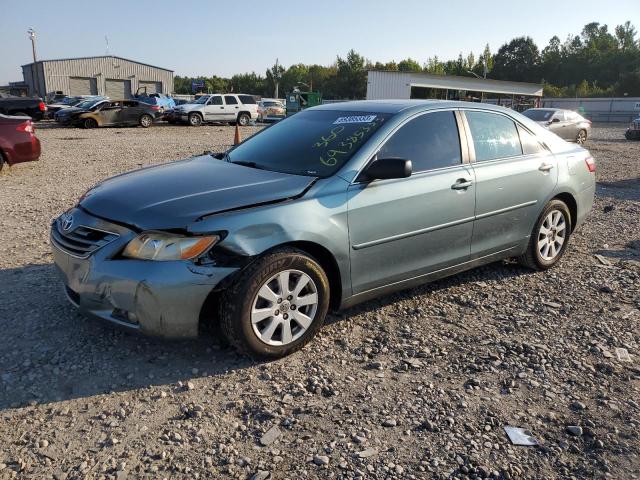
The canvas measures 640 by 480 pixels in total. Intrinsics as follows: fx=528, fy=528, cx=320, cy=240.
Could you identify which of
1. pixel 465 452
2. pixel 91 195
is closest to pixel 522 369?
pixel 465 452

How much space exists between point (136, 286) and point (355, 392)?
1.44 metres

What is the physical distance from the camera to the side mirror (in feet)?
11.9

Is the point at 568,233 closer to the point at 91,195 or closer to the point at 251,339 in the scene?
the point at 251,339

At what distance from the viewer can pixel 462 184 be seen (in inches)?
168

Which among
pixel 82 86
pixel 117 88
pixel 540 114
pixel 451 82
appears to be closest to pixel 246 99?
pixel 540 114

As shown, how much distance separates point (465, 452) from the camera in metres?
2.65

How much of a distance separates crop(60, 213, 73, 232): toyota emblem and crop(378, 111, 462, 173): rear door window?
2.21 m

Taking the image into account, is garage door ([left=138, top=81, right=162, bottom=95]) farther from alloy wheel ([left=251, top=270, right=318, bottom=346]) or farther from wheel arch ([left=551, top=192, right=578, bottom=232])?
alloy wheel ([left=251, top=270, right=318, bottom=346])

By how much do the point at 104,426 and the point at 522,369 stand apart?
2572 millimetres

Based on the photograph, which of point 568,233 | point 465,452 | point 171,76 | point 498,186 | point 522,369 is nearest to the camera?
point 465,452

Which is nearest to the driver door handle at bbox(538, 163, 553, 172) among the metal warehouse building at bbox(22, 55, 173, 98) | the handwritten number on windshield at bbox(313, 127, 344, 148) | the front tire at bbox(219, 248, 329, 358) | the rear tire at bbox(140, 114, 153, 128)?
the handwritten number on windshield at bbox(313, 127, 344, 148)

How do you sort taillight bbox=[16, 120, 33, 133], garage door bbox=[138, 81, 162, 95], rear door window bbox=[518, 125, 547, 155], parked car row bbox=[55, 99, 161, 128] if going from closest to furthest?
rear door window bbox=[518, 125, 547, 155] < taillight bbox=[16, 120, 33, 133] < parked car row bbox=[55, 99, 161, 128] < garage door bbox=[138, 81, 162, 95]

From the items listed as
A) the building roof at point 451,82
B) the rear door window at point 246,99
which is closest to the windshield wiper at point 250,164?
the rear door window at point 246,99

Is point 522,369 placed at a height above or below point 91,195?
below
